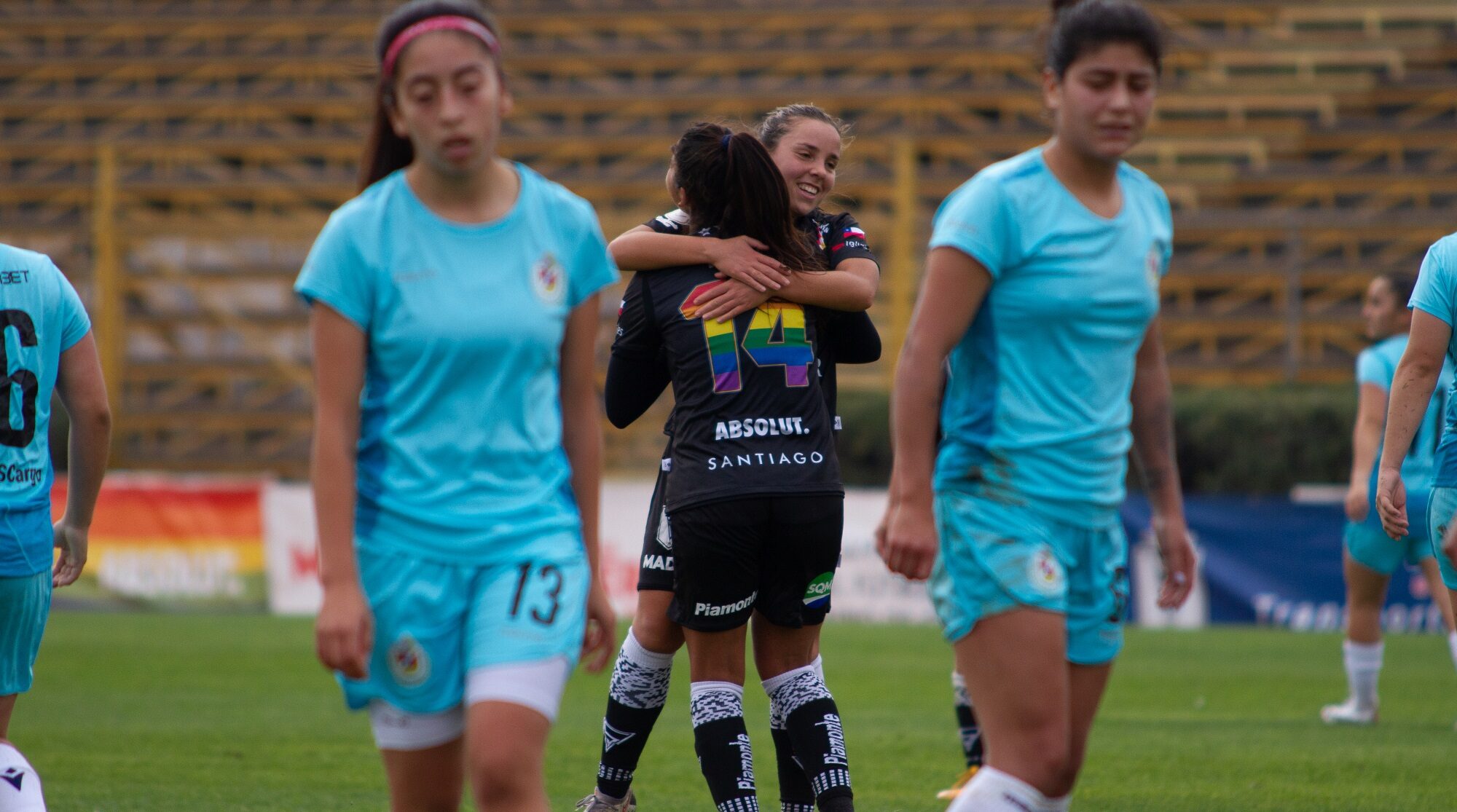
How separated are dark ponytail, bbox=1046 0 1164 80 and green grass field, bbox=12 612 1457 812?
11.1 feet

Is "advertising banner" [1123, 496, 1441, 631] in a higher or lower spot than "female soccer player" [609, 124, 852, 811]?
lower

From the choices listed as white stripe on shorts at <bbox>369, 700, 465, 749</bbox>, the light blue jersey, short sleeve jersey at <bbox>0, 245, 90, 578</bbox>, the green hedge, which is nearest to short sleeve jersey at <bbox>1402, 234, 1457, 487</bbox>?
the light blue jersey

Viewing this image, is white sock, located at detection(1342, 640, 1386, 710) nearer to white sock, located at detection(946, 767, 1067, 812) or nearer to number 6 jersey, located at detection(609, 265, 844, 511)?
number 6 jersey, located at detection(609, 265, 844, 511)

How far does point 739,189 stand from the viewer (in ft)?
15.0

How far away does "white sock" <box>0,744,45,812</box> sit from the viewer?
4.05 m

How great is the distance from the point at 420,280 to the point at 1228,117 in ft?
88.2

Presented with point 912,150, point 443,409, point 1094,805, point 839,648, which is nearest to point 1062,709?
point 443,409

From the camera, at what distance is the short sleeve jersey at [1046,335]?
3.53 m

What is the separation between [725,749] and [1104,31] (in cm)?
227

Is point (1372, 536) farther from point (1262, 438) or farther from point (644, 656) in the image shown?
point (1262, 438)

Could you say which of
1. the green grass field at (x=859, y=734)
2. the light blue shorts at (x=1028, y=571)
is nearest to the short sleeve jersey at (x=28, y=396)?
the green grass field at (x=859, y=734)

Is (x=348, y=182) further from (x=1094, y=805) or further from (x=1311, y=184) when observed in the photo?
(x=1094, y=805)

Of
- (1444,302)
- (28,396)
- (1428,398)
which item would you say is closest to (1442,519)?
(1428,398)

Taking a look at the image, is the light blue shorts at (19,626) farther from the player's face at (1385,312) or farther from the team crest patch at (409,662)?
the player's face at (1385,312)
